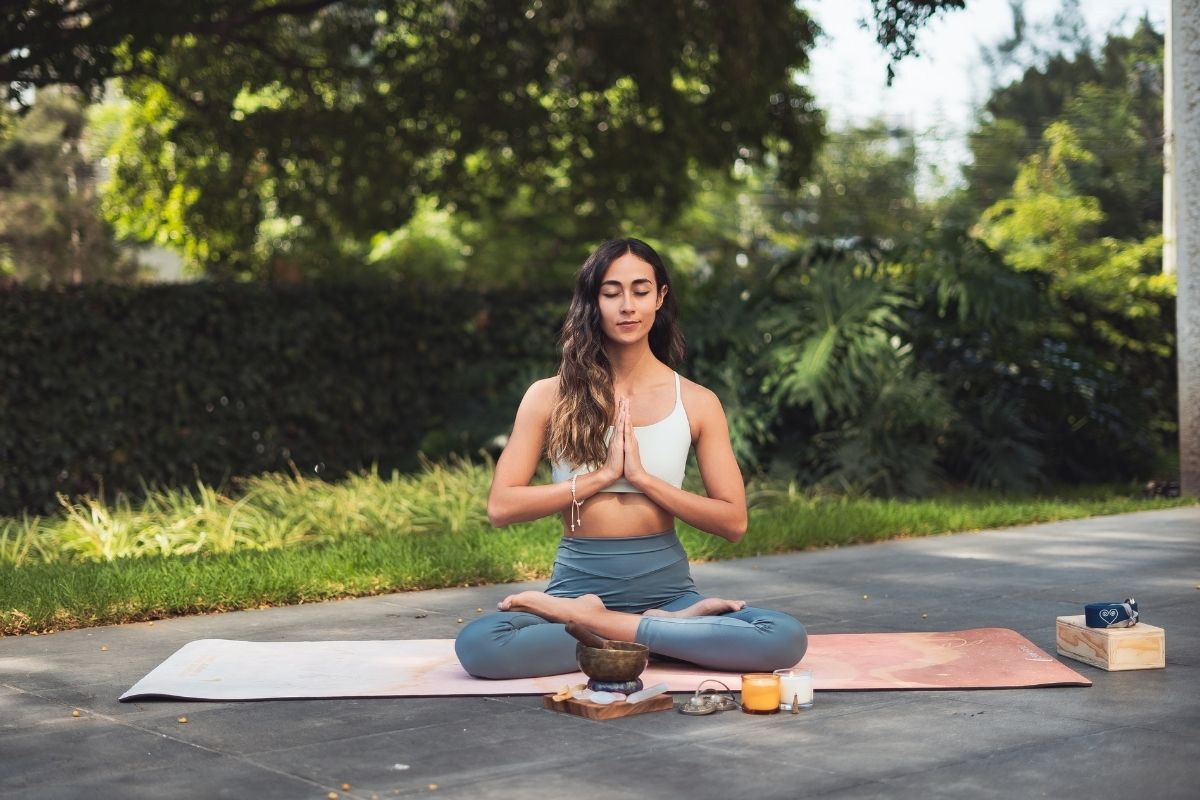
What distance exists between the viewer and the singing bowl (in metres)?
4.87

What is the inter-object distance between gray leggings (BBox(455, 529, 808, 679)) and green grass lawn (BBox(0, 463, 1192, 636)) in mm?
2474

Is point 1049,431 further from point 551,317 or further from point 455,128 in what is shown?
point 455,128

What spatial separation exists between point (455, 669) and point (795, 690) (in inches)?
54.0

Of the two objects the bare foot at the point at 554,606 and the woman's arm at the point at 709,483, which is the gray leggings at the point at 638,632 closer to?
the bare foot at the point at 554,606

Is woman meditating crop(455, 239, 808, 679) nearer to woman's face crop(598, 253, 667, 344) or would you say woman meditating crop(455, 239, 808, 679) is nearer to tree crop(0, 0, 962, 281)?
woman's face crop(598, 253, 667, 344)

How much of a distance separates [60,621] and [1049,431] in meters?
A: 9.35

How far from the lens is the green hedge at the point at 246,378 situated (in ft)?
38.4

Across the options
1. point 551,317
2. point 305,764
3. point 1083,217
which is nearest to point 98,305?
point 551,317

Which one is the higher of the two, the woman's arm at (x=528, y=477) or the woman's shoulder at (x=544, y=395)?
the woman's shoulder at (x=544, y=395)

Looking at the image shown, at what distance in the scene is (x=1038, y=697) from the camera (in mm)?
5055

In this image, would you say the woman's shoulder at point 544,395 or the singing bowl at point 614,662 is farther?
the woman's shoulder at point 544,395

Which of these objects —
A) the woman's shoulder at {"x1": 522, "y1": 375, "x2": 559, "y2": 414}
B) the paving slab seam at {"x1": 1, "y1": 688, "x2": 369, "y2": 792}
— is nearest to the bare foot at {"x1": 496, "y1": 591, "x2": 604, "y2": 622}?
the woman's shoulder at {"x1": 522, "y1": 375, "x2": 559, "y2": 414}

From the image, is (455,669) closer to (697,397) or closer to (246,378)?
(697,397)

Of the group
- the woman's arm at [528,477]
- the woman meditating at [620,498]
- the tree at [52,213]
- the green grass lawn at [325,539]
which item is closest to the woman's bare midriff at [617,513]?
the woman meditating at [620,498]
